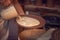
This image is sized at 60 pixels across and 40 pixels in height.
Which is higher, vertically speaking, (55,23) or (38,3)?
(38,3)

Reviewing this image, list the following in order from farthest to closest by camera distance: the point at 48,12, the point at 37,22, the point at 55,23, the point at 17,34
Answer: the point at 48,12, the point at 55,23, the point at 37,22, the point at 17,34

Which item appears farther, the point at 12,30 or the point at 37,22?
the point at 37,22

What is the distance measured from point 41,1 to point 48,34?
636mm

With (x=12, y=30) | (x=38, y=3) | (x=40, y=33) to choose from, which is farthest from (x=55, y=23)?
(x=12, y=30)

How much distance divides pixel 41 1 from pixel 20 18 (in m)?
0.56

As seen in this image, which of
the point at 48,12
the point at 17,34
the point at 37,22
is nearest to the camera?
the point at 17,34

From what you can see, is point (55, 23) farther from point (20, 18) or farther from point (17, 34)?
→ point (17, 34)

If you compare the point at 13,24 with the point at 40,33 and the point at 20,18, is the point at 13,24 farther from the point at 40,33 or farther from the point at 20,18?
the point at 40,33

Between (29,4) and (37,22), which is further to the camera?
(29,4)

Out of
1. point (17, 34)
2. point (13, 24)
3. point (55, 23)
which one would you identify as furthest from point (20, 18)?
point (55, 23)

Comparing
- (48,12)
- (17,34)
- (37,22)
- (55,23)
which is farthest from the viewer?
(48,12)

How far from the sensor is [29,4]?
1.74 m

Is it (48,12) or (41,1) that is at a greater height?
(41,1)

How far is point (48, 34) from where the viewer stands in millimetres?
1183
